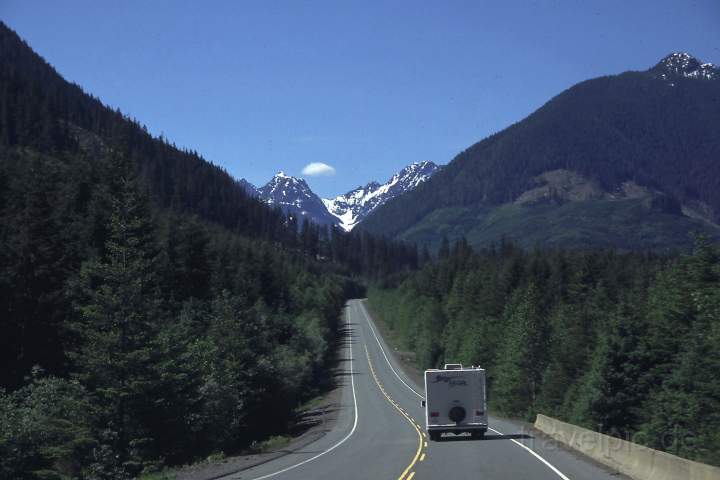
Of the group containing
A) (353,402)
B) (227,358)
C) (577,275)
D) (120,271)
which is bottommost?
(353,402)

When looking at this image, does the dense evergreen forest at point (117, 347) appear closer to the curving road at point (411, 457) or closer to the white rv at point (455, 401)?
the curving road at point (411, 457)

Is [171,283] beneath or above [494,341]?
above

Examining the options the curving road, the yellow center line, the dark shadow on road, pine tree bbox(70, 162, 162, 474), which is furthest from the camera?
the dark shadow on road

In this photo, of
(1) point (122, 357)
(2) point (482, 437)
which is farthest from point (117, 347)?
(2) point (482, 437)

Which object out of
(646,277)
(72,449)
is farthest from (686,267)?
(646,277)

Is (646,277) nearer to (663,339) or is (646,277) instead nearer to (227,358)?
(663,339)

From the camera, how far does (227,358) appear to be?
45250 mm

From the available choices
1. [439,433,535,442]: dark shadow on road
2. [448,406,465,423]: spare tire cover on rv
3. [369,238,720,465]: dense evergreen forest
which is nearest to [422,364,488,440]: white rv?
[448,406,465,423]: spare tire cover on rv

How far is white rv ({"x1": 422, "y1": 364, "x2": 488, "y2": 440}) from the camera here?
3180 cm

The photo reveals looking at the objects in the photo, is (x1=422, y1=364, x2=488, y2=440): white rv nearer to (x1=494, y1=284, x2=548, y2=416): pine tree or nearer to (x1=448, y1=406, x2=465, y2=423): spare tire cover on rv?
(x1=448, y1=406, x2=465, y2=423): spare tire cover on rv

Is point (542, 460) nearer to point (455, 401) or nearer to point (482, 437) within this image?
point (455, 401)

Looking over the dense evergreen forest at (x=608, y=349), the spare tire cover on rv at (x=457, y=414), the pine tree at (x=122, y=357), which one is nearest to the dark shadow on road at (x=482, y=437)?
the spare tire cover on rv at (x=457, y=414)

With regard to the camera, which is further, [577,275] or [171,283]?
[577,275]

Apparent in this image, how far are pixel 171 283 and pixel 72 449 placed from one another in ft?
132
